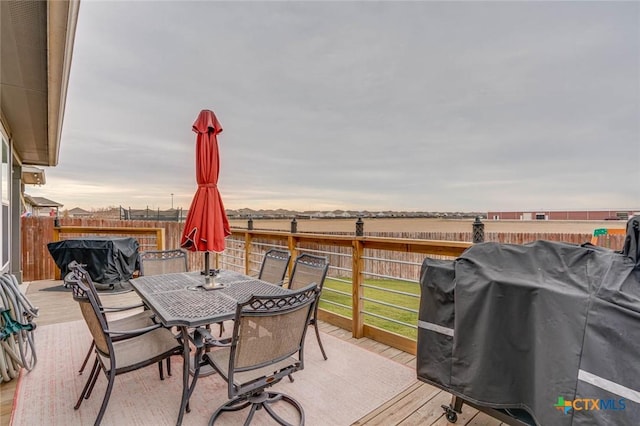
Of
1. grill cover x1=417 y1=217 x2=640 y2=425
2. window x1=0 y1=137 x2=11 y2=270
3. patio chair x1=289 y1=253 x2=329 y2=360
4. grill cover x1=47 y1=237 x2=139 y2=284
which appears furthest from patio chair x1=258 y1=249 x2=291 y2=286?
window x1=0 y1=137 x2=11 y2=270

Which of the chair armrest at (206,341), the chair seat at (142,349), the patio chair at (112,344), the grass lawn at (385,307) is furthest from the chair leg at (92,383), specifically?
the grass lawn at (385,307)

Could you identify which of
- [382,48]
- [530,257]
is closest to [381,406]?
[530,257]

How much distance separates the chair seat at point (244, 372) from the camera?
1.82m

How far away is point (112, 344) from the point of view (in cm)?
210

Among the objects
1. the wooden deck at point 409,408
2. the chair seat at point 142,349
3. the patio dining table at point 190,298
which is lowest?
the wooden deck at point 409,408

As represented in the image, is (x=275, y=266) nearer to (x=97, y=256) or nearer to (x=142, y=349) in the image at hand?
(x=142, y=349)

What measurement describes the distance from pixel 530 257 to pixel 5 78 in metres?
5.10

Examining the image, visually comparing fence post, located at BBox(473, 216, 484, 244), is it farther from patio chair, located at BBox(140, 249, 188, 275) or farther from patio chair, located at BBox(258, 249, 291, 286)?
patio chair, located at BBox(140, 249, 188, 275)

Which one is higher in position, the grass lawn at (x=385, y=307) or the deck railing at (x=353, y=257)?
the deck railing at (x=353, y=257)

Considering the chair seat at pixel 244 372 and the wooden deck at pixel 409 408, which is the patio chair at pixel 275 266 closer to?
the wooden deck at pixel 409 408

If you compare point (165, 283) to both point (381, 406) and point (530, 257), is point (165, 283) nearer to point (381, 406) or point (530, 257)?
point (381, 406)

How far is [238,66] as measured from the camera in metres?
6.09

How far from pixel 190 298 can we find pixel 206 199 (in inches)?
36.7

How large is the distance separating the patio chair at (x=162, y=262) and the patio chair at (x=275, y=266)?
1139 millimetres
